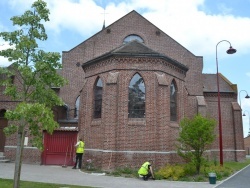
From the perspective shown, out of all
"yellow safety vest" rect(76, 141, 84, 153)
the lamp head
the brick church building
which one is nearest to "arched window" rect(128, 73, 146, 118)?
the brick church building

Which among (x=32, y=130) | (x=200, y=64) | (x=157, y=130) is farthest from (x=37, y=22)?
(x=200, y=64)

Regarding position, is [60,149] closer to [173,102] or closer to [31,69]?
[173,102]

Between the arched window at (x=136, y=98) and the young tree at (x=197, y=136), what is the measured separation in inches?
116

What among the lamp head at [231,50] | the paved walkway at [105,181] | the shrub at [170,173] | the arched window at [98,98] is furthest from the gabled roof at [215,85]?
the paved walkway at [105,181]

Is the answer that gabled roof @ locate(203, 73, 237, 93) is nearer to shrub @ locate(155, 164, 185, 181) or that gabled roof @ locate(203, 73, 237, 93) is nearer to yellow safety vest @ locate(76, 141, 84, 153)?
shrub @ locate(155, 164, 185, 181)

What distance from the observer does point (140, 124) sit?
639 inches

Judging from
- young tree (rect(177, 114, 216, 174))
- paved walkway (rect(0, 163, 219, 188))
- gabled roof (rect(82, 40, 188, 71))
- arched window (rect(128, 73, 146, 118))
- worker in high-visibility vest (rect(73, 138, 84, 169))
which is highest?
gabled roof (rect(82, 40, 188, 71))

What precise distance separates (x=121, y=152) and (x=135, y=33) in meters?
15.1

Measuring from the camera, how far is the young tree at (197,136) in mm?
14336

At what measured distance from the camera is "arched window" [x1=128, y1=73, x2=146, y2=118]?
16609mm

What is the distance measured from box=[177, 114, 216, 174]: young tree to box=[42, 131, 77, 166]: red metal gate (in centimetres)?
815

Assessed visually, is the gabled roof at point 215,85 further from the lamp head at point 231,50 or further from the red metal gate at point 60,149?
the red metal gate at point 60,149

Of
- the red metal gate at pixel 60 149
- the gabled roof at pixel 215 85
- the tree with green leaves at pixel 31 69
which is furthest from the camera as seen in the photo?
the gabled roof at pixel 215 85

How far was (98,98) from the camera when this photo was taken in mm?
18031
